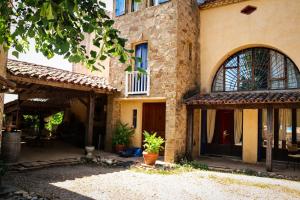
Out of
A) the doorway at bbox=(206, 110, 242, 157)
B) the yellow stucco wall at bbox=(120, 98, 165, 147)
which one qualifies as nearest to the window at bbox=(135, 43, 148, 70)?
the yellow stucco wall at bbox=(120, 98, 165, 147)

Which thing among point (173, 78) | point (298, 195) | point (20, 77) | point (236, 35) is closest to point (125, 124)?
point (173, 78)

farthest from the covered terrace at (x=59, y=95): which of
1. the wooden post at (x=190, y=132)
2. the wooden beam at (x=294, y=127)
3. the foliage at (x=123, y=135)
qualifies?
the wooden beam at (x=294, y=127)

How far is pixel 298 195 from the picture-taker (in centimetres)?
713

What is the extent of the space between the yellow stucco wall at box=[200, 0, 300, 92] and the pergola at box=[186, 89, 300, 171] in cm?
143

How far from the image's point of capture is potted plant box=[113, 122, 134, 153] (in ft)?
41.9

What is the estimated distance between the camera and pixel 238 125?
41.3ft

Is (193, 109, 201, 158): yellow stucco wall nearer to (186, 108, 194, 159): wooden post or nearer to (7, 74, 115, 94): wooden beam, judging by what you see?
(186, 108, 194, 159): wooden post

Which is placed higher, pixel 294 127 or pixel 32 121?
pixel 294 127

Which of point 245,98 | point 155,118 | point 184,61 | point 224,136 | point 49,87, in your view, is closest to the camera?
point 245,98

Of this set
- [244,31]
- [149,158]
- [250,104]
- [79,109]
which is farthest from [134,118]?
[244,31]

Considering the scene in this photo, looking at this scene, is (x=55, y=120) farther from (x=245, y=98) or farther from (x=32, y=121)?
(x=245, y=98)

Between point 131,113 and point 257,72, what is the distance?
20.1 feet

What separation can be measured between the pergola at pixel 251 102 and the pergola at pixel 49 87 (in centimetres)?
413

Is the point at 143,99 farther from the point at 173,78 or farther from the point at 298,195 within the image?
the point at 298,195
